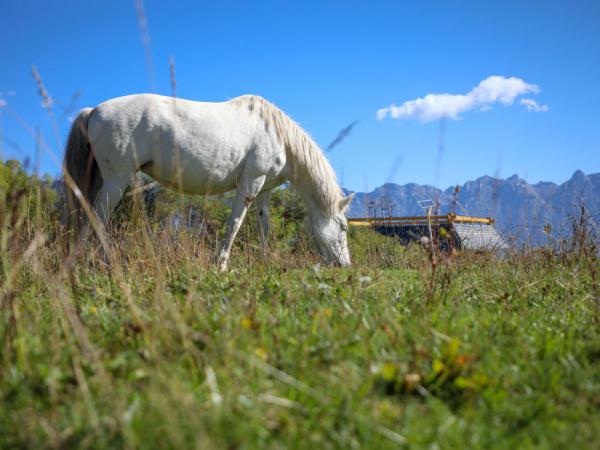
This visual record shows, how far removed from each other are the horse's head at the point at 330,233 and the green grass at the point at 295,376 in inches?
157

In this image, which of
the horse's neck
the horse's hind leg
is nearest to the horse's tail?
the horse's hind leg

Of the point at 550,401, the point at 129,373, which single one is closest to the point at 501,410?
the point at 550,401

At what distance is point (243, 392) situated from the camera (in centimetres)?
155

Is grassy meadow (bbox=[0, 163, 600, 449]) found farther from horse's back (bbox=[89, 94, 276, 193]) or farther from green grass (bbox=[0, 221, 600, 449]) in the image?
horse's back (bbox=[89, 94, 276, 193])

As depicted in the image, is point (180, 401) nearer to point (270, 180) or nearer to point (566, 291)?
point (566, 291)

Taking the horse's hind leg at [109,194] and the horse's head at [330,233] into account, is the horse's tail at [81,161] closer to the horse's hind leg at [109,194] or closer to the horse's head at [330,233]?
the horse's hind leg at [109,194]

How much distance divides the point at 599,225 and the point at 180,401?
4772 mm

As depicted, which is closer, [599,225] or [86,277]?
[86,277]

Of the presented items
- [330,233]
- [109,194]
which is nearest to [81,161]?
[109,194]

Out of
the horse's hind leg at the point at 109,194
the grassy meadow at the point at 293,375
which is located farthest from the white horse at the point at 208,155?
the grassy meadow at the point at 293,375

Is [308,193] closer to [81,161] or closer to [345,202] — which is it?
[345,202]

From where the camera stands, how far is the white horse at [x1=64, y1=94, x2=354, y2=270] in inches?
188

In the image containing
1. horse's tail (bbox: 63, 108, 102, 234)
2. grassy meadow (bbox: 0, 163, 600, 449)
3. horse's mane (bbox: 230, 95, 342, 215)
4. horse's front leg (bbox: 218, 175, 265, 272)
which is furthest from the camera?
horse's mane (bbox: 230, 95, 342, 215)

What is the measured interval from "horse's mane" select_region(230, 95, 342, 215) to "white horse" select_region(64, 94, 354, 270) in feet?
0.04
